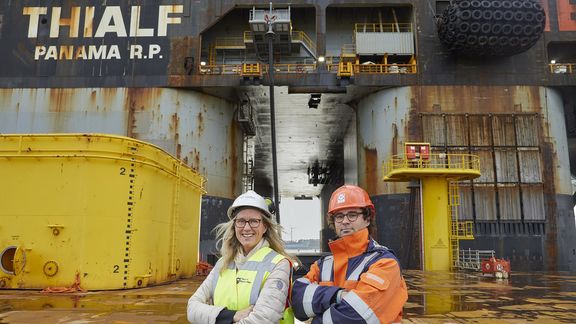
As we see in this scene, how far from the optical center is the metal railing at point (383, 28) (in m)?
27.1

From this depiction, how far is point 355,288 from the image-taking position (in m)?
2.97

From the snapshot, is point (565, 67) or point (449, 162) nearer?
point (449, 162)

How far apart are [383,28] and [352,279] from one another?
2807 cm

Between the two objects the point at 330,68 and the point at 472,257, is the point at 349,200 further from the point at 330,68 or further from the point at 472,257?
the point at 330,68

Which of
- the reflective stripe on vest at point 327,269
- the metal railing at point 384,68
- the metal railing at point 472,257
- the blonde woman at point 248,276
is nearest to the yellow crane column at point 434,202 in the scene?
the metal railing at point 472,257

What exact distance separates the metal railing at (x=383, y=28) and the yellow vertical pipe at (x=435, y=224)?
11.3m

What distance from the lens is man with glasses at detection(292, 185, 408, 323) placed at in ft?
9.26

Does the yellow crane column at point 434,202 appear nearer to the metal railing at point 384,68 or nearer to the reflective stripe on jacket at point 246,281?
the metal railing at point 384,68

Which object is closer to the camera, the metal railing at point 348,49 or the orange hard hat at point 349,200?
the orange hard hat at point 349,200

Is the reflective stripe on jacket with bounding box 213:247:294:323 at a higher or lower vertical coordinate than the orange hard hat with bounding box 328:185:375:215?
lower

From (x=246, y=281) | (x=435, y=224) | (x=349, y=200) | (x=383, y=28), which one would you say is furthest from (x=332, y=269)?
(x=383, y=28)

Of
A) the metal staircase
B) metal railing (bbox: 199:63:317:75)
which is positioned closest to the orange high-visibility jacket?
the metal staircase

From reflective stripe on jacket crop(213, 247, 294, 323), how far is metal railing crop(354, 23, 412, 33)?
25.4 meters

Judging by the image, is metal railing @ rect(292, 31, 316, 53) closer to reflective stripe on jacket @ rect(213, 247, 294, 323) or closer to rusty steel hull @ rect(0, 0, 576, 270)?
rusty steel hull @ rect(0, 0, 576, 270)
